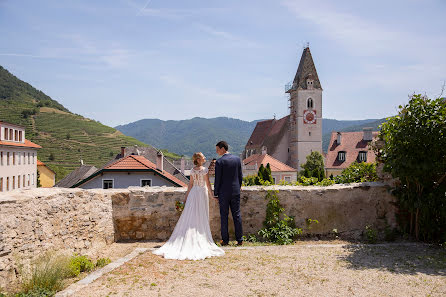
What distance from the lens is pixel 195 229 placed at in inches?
259

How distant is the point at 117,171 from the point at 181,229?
19.8 m

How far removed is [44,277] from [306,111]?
75.6 meters

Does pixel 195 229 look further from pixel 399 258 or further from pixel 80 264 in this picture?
pixel 399 258

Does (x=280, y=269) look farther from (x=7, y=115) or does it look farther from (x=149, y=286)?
(x=7, y=115)

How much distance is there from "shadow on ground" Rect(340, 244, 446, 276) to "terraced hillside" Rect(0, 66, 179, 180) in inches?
2810

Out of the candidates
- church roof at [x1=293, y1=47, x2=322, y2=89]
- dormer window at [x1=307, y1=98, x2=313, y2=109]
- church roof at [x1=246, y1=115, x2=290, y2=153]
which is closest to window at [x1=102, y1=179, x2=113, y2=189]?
church roof at [x1=246, y1=115, x2=290, y2=153]

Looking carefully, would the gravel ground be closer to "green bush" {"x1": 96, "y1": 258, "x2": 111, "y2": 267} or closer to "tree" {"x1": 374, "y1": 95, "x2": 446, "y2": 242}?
"green bush" {"x1": 96, "y1": 258, "x2": 111, "y2": 267}

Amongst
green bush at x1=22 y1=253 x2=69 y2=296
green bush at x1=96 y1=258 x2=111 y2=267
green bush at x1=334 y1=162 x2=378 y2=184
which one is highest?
green bush at x1=334 y1=162 x2=378 y2=184

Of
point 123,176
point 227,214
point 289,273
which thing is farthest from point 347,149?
point 289,273

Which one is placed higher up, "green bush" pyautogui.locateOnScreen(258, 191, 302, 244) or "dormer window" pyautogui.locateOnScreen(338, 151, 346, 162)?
"dormer window" pyautogui.locateOnScreen(338, 151, 346, 162)

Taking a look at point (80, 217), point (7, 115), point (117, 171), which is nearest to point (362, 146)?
point (117, 171)

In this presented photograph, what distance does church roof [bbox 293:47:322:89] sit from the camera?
249 ft

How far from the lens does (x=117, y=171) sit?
997 inches

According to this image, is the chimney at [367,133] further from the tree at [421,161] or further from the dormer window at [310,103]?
the tree at [421,161]
